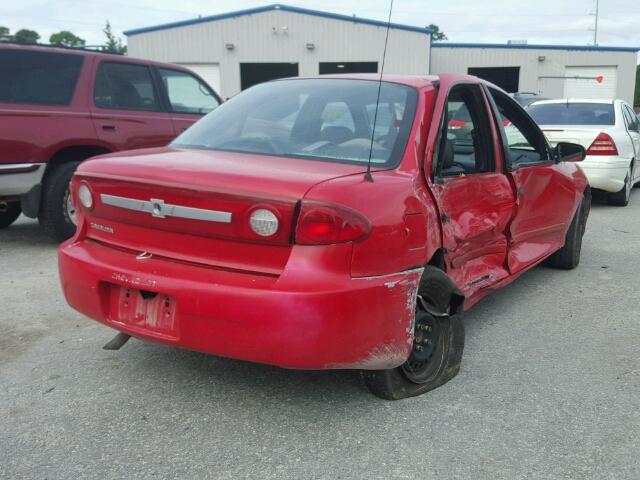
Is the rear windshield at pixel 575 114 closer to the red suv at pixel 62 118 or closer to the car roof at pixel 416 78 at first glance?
the red suv at pixel 62 118

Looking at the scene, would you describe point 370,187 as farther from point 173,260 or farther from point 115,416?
point 115,416

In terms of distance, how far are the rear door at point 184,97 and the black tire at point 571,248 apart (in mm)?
4033

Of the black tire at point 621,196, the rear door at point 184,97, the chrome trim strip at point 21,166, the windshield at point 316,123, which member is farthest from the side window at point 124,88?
the black tire at point 621,196

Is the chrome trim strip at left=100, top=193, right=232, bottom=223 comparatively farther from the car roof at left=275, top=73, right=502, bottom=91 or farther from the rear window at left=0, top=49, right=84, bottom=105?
the rear window at left=0, top=49, right=84, bottom=105

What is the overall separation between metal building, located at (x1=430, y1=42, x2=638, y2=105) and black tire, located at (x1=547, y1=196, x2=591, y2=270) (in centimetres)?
2600

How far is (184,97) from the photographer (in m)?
7.32

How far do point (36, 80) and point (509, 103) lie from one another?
4166 mm

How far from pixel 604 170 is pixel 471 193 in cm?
583

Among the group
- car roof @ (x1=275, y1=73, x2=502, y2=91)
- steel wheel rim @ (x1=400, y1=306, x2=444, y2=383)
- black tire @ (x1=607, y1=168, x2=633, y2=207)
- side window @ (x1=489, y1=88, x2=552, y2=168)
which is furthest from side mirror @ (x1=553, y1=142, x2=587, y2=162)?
black tire @ (x1=607, y1=168, x2=633, y2=207)

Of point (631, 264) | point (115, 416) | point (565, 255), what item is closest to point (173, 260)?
point (115, 416)

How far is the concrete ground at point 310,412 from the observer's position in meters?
2.49

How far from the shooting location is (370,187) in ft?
8.66

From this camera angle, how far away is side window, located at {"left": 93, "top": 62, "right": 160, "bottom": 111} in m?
6.41

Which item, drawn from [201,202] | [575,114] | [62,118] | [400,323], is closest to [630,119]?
[575,114]
